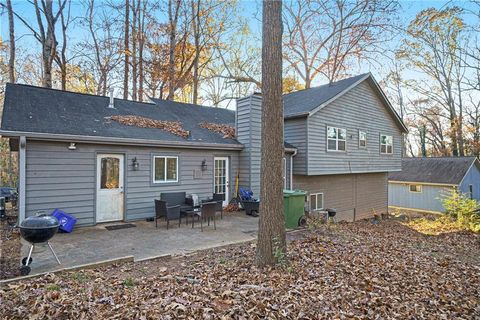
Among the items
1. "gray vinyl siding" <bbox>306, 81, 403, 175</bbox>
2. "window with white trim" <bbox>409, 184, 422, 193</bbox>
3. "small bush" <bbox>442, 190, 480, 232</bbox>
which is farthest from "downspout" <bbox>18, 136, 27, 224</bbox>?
"window with white trim" <bbox>409, 184, 422, 193</bbox>

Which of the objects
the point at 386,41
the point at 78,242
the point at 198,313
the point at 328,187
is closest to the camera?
the point at 198,313

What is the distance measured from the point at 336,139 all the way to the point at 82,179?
34.0 feet

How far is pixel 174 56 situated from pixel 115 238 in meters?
15.0

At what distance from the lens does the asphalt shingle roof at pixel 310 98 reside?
40.0 feet

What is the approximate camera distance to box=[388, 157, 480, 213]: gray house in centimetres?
2172

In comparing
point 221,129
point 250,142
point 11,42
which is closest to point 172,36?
point 11,42

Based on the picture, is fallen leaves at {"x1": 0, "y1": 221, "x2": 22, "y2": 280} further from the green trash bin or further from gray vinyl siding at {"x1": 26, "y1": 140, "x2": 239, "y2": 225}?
the green trash bin

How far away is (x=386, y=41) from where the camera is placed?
1608 cm

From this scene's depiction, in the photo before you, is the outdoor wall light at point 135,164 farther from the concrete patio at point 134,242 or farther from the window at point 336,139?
the window at point 336,139

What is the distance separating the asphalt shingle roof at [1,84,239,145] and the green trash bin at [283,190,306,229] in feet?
11.5

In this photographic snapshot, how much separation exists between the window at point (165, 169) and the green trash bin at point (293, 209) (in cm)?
367

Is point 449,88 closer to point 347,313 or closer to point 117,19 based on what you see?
point 117,19

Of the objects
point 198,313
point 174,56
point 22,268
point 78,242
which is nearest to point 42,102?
point 78,242

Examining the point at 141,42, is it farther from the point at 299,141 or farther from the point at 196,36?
the point at 299,141
